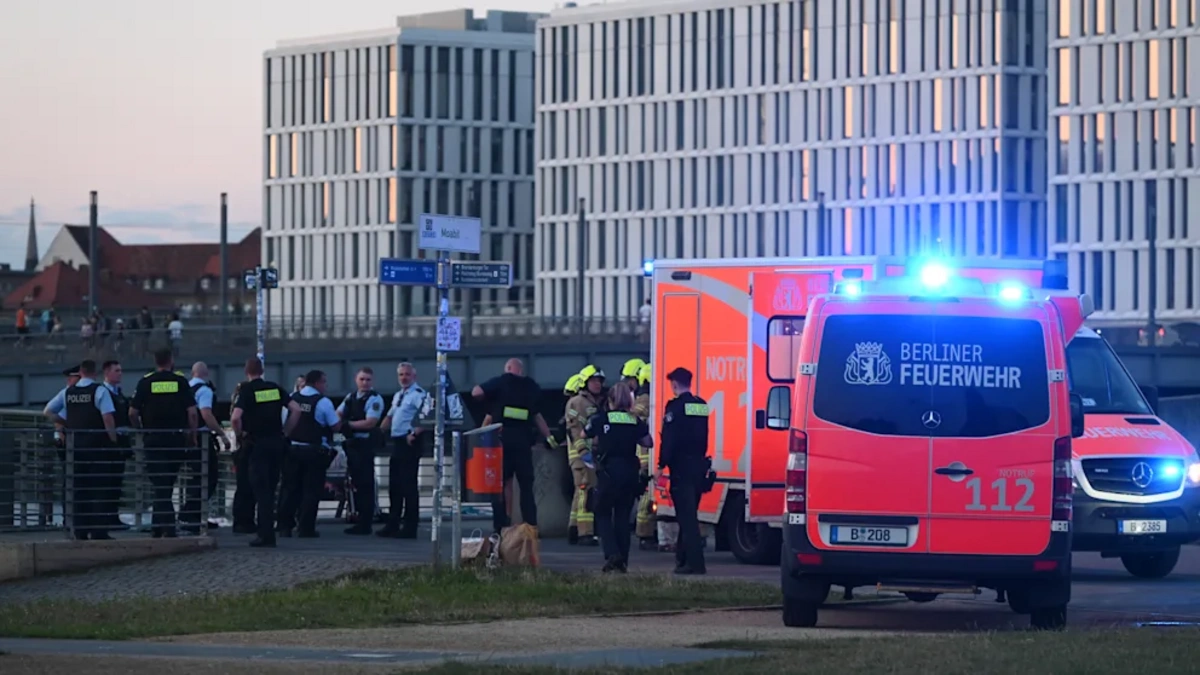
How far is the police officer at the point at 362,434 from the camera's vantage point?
24.8 metres

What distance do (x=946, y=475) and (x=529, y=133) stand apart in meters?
113

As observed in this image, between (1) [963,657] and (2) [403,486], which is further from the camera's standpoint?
(2) [403,486]

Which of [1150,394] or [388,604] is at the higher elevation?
[1150,394]

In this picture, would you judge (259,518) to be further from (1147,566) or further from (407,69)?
(407,69)

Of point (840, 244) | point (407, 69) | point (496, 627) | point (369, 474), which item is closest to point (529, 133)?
point (407, 69)

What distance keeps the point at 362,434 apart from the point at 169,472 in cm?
348

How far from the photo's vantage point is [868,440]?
15.1m

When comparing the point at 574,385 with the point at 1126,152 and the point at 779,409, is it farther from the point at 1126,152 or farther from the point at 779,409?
the point at 1126,152

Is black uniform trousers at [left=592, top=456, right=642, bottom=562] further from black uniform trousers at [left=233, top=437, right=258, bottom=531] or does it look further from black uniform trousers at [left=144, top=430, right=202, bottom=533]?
black uniform trousers at [left=233, top=437, right=258, bottom=531]

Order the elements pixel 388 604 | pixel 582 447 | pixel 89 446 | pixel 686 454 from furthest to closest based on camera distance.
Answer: pixel 582 447, pixel 89 446, pixel 686 454, pixel 388 604

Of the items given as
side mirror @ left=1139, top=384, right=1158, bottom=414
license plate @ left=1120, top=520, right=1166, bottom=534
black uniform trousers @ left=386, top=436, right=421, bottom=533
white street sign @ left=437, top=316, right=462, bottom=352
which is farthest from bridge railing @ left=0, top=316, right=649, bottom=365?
white street sign @ left=437, top=316, right=462, bottom=352

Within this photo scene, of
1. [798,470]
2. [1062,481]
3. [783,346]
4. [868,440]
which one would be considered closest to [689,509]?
[783,346]

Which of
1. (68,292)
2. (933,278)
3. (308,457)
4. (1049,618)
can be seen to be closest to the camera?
(1049,618)

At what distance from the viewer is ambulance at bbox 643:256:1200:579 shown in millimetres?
20219
